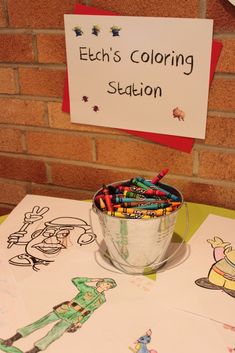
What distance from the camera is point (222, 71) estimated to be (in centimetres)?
84

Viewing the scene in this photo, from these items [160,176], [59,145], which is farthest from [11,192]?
[160,176]

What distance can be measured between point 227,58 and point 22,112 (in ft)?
1.68

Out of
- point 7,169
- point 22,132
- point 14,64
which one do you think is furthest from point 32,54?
point 7,169

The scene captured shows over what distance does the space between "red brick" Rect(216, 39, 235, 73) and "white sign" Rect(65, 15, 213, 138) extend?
0.02m

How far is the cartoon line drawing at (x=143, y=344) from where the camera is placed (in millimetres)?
575

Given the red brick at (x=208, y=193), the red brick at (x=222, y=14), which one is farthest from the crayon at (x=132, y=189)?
the red brick at (x=222, y=14)

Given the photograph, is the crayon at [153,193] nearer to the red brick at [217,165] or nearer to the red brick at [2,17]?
the red brick at [217,165]

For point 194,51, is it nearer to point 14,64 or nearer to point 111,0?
point 111,0

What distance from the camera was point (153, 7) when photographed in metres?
0.84

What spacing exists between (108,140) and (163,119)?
0.15 m

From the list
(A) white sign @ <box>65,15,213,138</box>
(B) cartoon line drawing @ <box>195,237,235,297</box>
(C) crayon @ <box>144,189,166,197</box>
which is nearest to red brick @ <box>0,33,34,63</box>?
(A) white sign @ <box>65,15,213,138</box>

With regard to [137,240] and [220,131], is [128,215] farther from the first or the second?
[220,131]

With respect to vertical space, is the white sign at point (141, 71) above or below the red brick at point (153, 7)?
below

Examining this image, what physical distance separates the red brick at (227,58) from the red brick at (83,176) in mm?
320
